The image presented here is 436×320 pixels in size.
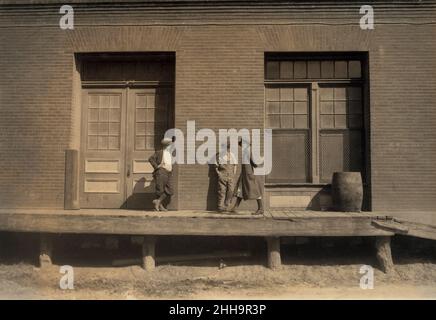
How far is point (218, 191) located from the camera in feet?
26.2

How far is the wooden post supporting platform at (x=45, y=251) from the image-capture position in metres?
7.22

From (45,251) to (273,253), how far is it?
161 inches

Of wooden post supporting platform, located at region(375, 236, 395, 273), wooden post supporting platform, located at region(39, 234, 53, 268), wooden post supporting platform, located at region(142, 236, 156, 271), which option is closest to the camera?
wooden post supporting platform, located at region(375, 236, 395, 273)

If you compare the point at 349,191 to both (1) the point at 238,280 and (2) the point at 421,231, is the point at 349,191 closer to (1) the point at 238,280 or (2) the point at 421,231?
(2) the point at 421,231

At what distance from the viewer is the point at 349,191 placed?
773 cm

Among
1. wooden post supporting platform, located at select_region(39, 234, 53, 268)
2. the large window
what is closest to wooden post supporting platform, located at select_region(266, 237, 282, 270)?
the large window

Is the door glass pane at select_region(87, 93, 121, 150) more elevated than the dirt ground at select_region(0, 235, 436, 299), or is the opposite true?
the door glass pane at select_region(87, 93, 121, 150)

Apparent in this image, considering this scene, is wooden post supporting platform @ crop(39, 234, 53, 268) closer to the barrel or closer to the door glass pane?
the door glass pane

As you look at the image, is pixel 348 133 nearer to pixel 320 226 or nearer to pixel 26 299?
pixel 320 226

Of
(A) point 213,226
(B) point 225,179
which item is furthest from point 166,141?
(A) point 213,226

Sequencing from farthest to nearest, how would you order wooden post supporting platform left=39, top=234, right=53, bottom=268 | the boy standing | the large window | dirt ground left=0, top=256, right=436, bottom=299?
the large window → the boy standing → wooden post supporting platform left=39, top=234, right=53, bottom=268 → dirt ground left=0, top=256, right=436, bottom=299

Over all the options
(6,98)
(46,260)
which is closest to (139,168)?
(46,260)

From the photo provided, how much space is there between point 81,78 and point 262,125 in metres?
4.09

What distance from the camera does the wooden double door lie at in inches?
343
